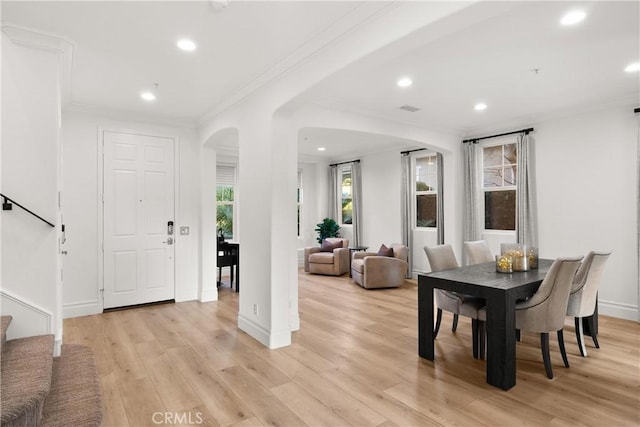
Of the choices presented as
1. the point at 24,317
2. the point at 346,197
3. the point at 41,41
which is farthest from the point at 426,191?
the point at 24,317

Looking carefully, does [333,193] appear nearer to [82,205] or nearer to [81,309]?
[82,205]

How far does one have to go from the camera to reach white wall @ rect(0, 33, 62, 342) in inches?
105

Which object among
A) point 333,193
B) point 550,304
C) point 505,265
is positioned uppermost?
point 333,193

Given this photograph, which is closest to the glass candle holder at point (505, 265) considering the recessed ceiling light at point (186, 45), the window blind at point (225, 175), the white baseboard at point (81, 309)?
the recessed ceiling light at point (186, 45)

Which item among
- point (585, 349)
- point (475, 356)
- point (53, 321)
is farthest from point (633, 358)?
point (53, 321)

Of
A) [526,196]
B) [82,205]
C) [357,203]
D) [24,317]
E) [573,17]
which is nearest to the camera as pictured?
[573,17]

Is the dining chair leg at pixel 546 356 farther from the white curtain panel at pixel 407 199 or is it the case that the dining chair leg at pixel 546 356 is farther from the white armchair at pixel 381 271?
the white curtain panel at pixel 407 199

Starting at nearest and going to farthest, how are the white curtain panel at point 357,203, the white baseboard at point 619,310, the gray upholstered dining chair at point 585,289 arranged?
the gray upholstered dining chair at point 585,289 < the white baseboard at point 619,310 < the white curtain panel at point 357,203

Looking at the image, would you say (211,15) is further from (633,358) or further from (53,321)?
(633,358)

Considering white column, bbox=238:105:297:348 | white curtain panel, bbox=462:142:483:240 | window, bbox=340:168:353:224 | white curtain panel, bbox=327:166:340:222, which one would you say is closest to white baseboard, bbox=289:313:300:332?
white column, bbox=238:105:297:348

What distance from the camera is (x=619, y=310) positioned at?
180 inches

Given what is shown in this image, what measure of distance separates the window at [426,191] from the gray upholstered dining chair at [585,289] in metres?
3.70

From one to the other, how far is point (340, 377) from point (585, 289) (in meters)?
2.27

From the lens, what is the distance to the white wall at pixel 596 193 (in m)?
4.51
